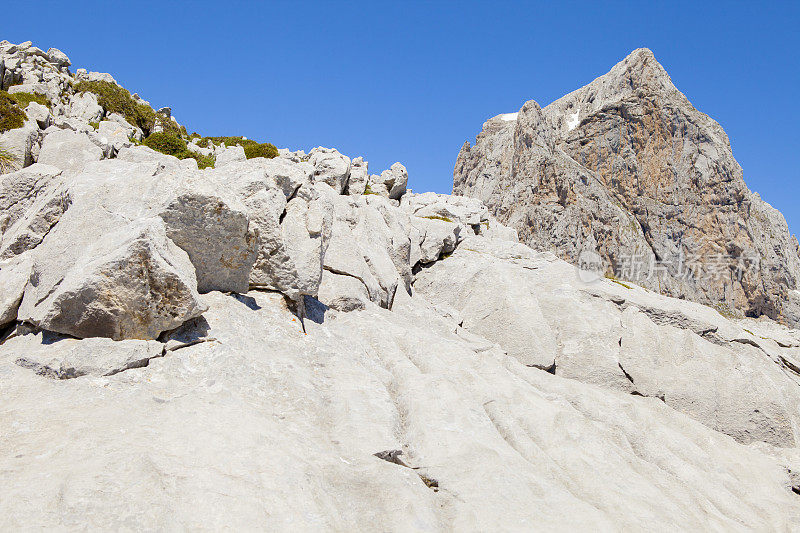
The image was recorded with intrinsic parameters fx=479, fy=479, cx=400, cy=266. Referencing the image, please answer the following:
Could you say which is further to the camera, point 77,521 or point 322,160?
point 322,160

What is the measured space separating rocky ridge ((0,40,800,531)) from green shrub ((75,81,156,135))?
56379 millimetres

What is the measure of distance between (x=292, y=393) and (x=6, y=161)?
76.7 ft

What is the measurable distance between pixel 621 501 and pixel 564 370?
14597 mm

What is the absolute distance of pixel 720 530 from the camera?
1414cm

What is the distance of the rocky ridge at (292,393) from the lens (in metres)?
9.66

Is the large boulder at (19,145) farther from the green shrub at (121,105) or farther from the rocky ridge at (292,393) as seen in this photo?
the green shrub at (121,105)

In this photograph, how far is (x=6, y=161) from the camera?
1017 inches

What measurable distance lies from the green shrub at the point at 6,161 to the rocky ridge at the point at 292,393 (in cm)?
219

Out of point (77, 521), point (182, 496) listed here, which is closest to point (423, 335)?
point (182, 496)

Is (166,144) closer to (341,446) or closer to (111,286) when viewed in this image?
(111,286)

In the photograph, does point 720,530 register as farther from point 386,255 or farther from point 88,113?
point 88,113

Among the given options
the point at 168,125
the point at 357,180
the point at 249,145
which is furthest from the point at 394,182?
the point at 168,125

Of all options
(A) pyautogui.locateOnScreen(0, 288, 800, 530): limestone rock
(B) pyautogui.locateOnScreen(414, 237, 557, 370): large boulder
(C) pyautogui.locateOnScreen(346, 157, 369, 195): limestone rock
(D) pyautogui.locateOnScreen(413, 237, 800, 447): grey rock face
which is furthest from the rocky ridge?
(C) pyautogui.locateOnScreen(346, 157, 369, 195): limestone rock

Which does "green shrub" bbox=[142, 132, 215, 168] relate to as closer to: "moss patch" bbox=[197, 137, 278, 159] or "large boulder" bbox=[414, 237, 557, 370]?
"moss patch" bbox=[197, 137, 278, 159]
